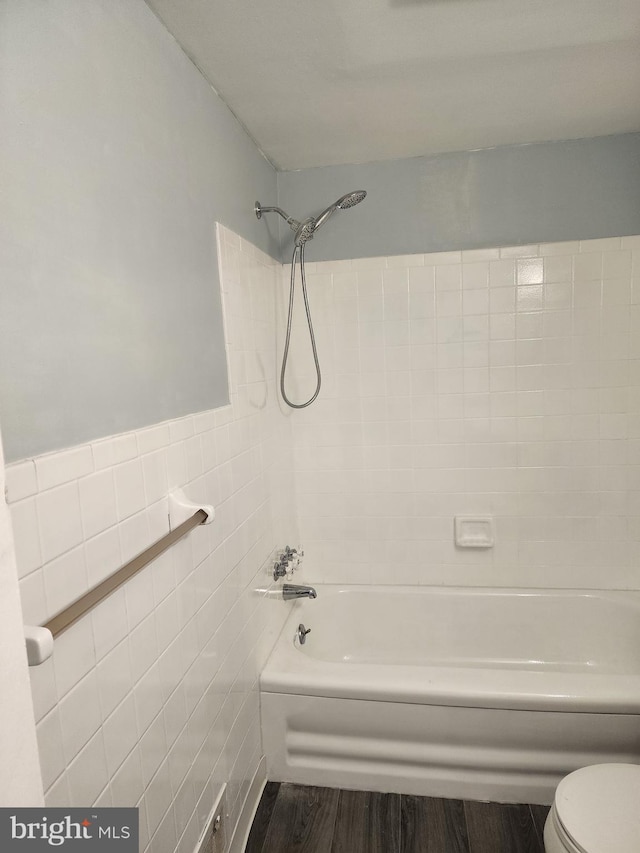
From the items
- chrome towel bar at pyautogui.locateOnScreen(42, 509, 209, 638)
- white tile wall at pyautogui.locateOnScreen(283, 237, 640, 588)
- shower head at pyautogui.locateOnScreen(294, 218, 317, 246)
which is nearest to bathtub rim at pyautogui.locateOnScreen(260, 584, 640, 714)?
white tile wall at pyautogui.locateOnScreen(283, 237, 640, 588)

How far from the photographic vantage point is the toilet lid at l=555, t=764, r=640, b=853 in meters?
1.18

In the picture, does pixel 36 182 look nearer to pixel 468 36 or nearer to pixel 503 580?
pixel 468 36

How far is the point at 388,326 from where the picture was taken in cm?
237

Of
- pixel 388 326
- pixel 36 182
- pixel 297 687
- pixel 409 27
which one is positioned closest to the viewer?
pixel 36 182

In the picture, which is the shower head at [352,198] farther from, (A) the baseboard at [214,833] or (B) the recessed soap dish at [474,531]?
(A) the baseboard at [214,833]

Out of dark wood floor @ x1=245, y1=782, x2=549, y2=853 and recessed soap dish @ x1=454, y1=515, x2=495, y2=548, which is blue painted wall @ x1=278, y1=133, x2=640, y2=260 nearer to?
recessed soap dish @ x1=454, y1=515, x2=495, y2=548

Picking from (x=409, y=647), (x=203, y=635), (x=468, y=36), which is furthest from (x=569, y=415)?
(x=203, y=635)

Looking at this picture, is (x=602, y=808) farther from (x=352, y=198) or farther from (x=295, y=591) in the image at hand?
(x=352, y=198)

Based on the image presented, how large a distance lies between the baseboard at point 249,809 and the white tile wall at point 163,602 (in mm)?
44

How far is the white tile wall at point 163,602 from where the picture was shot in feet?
2.72

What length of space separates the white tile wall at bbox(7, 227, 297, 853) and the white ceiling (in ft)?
1.61

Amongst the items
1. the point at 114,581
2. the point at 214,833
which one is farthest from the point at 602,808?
the point at 114,581

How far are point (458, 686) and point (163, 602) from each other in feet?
3.66

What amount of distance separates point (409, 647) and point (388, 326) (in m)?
1.47
